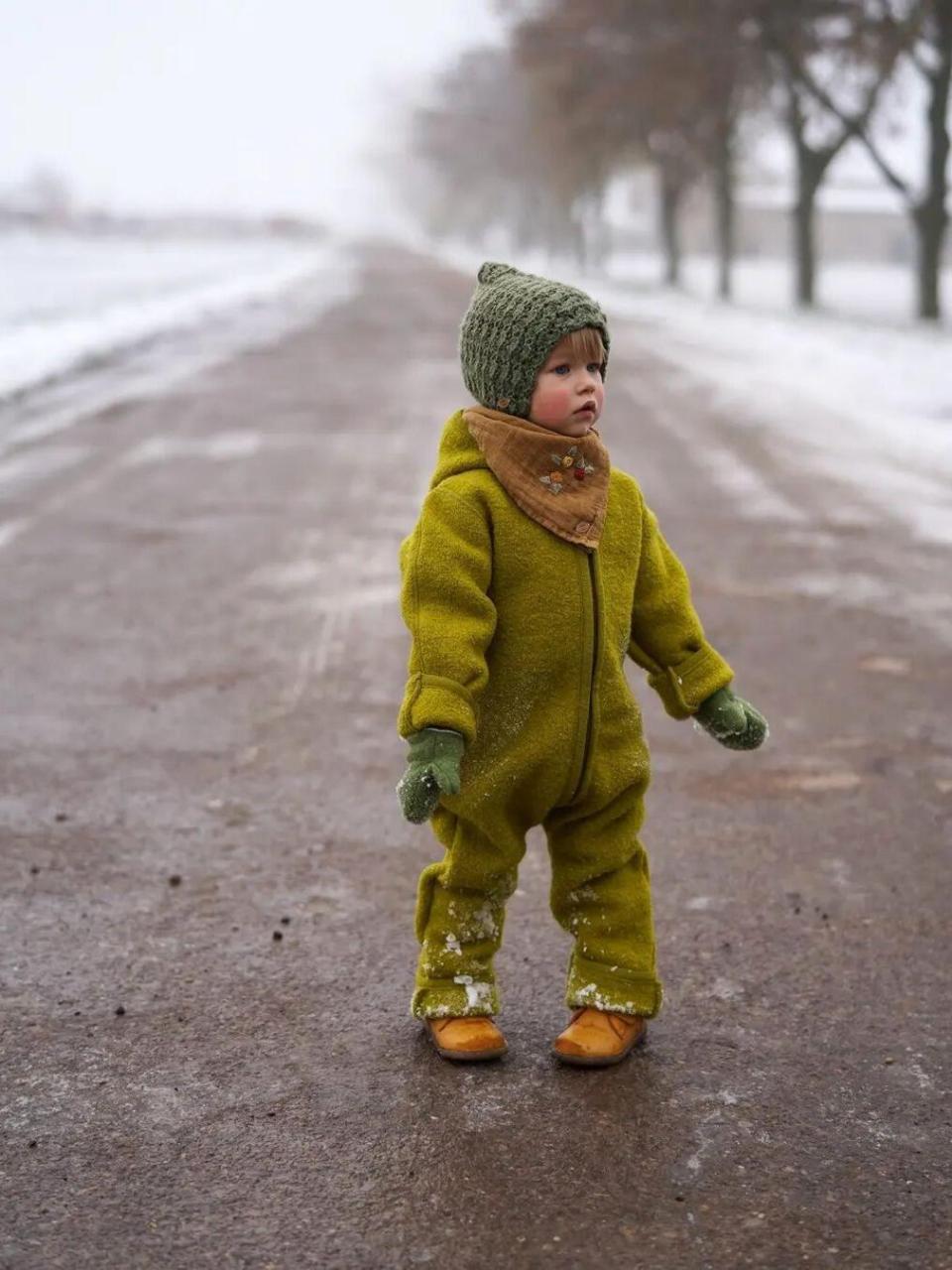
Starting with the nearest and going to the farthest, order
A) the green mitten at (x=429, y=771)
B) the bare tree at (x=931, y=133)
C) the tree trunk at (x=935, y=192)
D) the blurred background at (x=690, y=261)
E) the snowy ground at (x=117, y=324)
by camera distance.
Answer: the green mitten at (x=429, y=771) < the snowy ground at (x=117, y=324) < the blurred background at (x=690, y=261) < the bare tree at (x=931, y=133) < the tree trunk at (x=935, y=192)

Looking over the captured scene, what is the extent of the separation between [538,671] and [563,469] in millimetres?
382

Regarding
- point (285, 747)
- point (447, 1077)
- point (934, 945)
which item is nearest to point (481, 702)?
point (447, 1077)

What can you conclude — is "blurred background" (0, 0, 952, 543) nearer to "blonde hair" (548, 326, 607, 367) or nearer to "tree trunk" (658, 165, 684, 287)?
"tree trunk" (658, 165, 684, 287)

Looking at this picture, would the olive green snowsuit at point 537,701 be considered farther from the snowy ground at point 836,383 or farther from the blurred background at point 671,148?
the blurred background at point 671,148

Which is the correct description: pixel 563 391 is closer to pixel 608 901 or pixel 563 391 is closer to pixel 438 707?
pixel 438 707

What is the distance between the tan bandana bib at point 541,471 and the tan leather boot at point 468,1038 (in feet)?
3.26

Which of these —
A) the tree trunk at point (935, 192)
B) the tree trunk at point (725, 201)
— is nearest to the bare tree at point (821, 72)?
the tree trunk at point (935, 192)

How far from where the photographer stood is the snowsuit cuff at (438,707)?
269 cm

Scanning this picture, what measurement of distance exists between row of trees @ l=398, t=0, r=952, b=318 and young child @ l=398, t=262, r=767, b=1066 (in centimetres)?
2193

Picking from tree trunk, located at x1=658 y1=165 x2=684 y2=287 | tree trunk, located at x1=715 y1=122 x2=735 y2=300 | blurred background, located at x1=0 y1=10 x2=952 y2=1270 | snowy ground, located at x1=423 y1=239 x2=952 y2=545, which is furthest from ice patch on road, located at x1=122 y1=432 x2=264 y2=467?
tree trunk, located at x1=658 y1=165 x2=684 y2=287

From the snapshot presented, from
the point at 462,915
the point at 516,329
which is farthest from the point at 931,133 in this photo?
the point at 462,915

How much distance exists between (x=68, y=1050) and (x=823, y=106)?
26718 mm

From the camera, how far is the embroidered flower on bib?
9.33 feet

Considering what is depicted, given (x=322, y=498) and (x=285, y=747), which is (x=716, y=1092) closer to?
(x=285, y=747)
